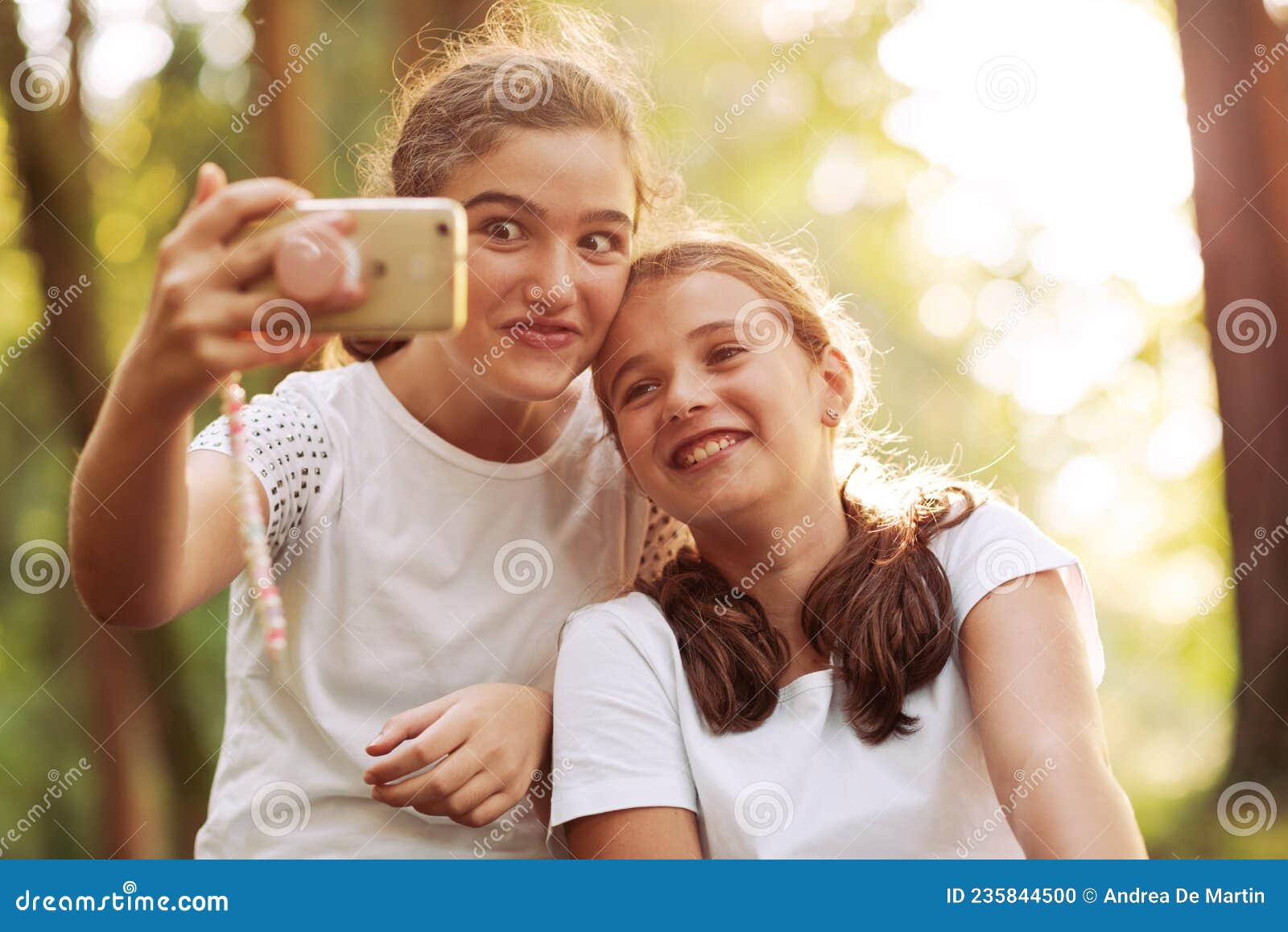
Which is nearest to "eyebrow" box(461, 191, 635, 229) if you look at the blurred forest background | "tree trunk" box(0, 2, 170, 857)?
the blurred forest background

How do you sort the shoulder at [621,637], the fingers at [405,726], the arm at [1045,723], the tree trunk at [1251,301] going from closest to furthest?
the arm at [1045,723] → the fingers at [405,726] → the shoulder at [621,637] → the tree trunk at [1251,301]

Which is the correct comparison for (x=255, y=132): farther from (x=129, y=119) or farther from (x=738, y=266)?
(x=738, y=266)

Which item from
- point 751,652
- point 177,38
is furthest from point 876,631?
point 177,38

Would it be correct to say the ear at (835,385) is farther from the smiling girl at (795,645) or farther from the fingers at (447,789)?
the fingers at (447,789)

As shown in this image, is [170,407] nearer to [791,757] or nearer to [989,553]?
[791,757]

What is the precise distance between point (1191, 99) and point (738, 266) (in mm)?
2268

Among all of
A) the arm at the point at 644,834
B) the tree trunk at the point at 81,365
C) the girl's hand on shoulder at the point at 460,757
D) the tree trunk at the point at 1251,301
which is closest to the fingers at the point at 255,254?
the girl's hand on shoulder at the point at 460,757

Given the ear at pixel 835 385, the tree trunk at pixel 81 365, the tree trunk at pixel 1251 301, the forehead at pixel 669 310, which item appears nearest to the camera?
the forehead at pixel 669 310

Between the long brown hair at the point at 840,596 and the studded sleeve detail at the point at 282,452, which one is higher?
the studded sleeve detail at the point at 282,452

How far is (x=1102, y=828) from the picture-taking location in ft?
4.53

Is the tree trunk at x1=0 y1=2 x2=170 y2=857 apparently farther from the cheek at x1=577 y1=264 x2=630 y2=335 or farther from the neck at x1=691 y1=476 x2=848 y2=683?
the neck at x1=691 y1=476 x2=848 y2=683

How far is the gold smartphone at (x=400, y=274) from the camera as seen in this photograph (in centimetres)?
109

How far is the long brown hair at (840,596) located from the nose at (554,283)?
0.45ft

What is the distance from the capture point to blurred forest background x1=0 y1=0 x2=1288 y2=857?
3.35m
